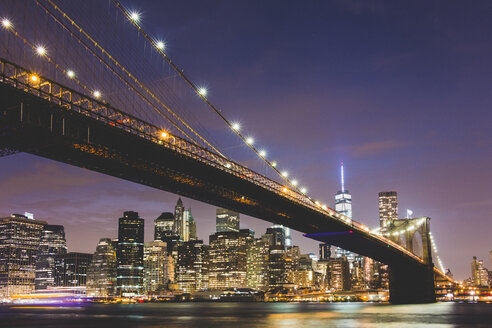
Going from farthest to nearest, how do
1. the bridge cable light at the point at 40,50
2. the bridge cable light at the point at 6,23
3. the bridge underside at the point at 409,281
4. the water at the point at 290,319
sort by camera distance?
1. the bridge underside at the point at 409,281
2. the water at the point at 290,319
3. the bridge cable light at the point at 40,50
4. the bridge cable light at the point at 6,23

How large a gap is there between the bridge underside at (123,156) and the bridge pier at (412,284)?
2707cm

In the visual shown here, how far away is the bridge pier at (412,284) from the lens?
77.9 metres

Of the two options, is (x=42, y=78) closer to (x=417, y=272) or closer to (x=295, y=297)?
(x=417, y=272)

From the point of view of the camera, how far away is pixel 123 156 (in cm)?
3475

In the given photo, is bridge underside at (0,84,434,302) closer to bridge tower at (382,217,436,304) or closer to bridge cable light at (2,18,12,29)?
bridge cable light at (2,18,12,29)

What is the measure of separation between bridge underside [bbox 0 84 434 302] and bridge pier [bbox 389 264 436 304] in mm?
27073

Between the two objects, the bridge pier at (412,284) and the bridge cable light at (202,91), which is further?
the bridge pier at (412,284)

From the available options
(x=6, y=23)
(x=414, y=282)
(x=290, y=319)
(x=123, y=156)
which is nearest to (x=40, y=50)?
(x=6, y=23)

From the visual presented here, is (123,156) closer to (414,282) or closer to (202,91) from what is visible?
(202,91)

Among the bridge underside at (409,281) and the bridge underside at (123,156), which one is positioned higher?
the bridge underside at (123,156)

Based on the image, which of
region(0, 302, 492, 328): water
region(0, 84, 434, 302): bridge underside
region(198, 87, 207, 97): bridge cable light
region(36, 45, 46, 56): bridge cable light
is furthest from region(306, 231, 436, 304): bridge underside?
region(36, 45, 46, 56): bridge cable light

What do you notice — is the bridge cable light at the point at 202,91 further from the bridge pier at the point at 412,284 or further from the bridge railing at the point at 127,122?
the bridge pier at the point at 412,284

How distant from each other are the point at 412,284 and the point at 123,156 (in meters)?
57.0

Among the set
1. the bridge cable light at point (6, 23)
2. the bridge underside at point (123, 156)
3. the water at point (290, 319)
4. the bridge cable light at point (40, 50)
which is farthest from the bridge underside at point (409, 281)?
the bridge cable light at point (6, 23)
